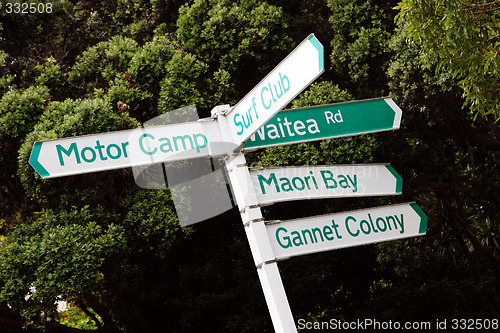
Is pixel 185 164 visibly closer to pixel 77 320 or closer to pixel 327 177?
pixel 327 177

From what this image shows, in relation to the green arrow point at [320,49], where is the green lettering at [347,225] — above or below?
below

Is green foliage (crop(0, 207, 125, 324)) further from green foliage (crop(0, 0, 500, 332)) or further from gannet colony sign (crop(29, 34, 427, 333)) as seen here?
gannet colony sign (crop(29, 34, 427, 333))

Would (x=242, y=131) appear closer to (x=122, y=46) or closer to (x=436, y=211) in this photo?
(x=122, y=46)

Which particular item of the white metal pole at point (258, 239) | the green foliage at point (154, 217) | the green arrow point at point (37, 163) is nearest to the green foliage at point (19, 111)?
the green foliage at point (154, 217)

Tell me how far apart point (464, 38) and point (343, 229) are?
220 cm

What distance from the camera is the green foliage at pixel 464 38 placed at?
14.6 ft

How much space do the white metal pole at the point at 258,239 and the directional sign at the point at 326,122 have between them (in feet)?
0.61

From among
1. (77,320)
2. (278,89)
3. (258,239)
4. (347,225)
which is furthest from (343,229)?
(77,320)

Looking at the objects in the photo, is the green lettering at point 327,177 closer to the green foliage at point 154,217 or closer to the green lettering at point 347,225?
the green lettering at point 347,225

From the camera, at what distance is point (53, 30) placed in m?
7.71

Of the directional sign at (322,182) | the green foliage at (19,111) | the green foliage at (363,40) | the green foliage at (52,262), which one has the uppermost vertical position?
the green foliage at (363,40)

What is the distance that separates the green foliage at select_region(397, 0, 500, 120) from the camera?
446cm

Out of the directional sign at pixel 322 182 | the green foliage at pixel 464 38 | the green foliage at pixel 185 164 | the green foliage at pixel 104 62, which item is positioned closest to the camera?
the directional sign at pixel 322 182

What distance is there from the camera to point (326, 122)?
11.5 ft
